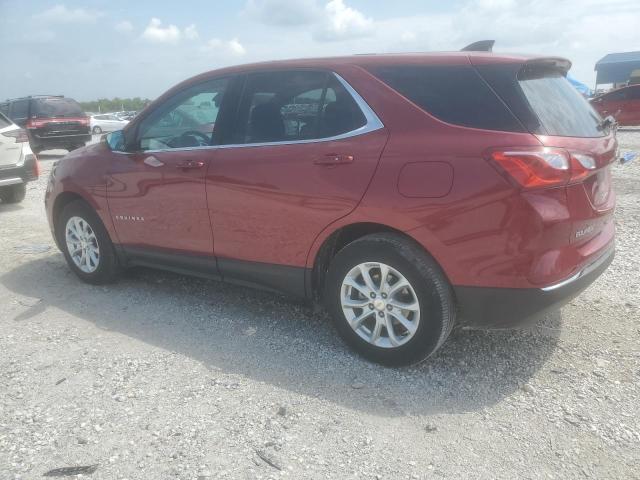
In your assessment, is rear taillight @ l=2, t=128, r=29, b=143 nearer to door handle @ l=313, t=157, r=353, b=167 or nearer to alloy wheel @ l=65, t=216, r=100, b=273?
alloy wheel @ l=65, t=216, r=100, b=273

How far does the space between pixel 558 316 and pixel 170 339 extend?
2.72 metres

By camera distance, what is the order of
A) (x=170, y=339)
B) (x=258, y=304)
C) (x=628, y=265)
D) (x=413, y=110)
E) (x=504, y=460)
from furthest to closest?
(x=628, y=265), (x=258, y=304), (x=170, y=339), (x=413, y=110), (x=504, y=460)

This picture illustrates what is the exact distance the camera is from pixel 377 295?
318 cm

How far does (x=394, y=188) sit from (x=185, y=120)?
75.5 inches

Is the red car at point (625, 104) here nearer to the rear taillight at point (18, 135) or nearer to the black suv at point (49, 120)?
the black suv at point (49, 120)

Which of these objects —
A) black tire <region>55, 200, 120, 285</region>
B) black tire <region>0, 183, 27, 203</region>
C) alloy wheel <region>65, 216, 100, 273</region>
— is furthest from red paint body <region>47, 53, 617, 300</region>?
black tire <region>0, 183, 27, 203</region>

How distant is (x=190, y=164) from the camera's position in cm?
388

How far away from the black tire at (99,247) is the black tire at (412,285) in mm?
2332

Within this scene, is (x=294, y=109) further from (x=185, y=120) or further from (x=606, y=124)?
(x=606, y=124)

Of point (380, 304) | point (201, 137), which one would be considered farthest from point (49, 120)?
point (380, 304)

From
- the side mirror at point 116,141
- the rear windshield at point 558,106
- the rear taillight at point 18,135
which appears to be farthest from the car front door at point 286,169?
the rear taillight at point 18,135

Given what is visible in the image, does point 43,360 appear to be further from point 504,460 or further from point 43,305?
point 504,460

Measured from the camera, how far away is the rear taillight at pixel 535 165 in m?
2.65

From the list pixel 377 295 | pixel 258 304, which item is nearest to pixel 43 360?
pixel 258 304
